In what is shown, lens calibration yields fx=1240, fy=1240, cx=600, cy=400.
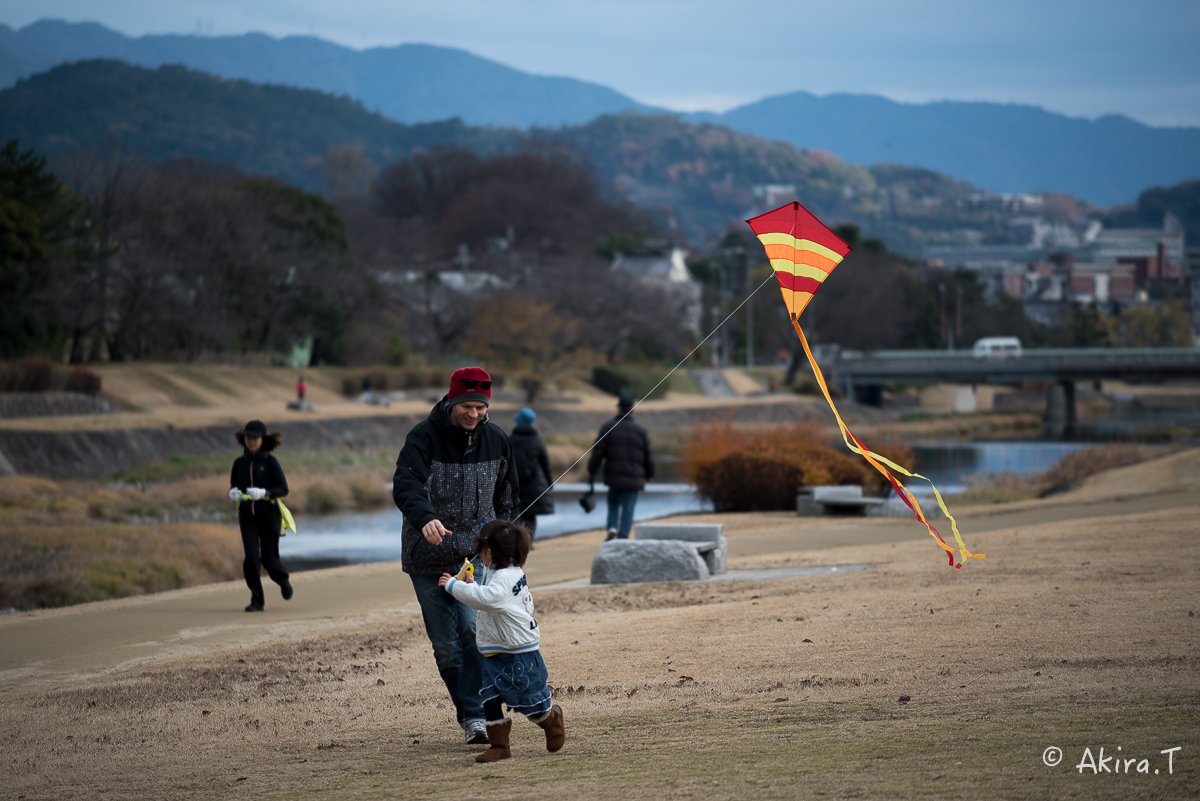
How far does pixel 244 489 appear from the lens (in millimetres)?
12516

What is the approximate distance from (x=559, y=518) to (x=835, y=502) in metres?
9.17

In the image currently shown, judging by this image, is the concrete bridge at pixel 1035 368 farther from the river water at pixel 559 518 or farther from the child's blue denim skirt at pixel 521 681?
the child's blue denim skirt at pixel 521 681

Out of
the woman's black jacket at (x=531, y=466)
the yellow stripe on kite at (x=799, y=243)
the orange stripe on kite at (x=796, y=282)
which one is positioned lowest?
the woman's black jacket at (x=531, y=466)

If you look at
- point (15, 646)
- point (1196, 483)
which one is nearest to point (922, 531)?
point (1196, 483)

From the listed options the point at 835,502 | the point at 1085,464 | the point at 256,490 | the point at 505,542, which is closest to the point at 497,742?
the point at 505,542

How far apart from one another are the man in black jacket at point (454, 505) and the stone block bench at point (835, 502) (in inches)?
672

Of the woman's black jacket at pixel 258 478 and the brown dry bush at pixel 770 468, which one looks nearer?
the woman's black jacket at pixel 258 478

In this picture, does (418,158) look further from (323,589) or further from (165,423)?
(323,589)

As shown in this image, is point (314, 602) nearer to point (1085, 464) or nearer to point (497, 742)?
point (497, 742)

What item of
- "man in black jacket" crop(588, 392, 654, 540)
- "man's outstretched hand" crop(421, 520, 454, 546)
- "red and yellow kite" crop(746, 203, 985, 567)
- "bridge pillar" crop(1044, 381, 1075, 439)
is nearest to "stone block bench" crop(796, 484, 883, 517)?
"man in black jacket" crop(588, 392, 654, 540)

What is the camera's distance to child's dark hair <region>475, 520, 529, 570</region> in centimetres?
653

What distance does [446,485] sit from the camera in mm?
6922

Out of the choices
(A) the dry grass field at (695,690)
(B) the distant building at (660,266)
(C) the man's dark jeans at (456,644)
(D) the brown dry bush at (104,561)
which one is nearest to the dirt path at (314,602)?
(A) the dry grass field at (695,690)

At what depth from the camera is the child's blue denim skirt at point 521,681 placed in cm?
654
